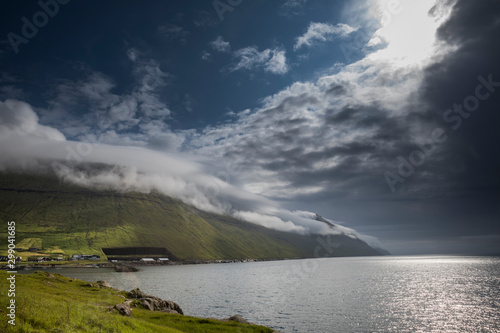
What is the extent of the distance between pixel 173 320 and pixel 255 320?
24.5 m

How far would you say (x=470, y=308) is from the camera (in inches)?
3406

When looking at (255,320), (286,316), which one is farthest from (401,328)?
(255,320)

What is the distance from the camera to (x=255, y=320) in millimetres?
68188

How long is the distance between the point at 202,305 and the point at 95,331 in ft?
227

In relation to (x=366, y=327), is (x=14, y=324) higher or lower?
higher

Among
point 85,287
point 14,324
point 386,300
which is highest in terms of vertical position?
point 14,324

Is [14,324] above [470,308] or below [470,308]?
above

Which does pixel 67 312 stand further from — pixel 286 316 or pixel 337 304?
pixel 337 304

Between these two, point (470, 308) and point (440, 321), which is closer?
point (440, 321)

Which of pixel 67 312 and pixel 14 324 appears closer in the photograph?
pixel 14 324

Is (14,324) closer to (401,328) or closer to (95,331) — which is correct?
(95,331)

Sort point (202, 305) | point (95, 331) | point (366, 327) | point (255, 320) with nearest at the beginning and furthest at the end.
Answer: point (95, 331), point (366, 327), point (255, 320), point (202, 305)

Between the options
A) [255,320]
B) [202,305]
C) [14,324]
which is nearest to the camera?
[14,324]

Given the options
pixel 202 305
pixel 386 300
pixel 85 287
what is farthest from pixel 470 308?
pixel 85 287
